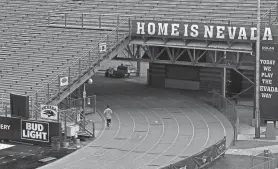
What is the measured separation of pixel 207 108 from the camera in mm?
55250

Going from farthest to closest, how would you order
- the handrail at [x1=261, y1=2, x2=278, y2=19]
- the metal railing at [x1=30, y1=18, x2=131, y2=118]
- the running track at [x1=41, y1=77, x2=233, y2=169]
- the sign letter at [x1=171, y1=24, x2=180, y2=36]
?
the handrail at [x1=261, y1=2, x2=278, y2=19] < the sign letter at [x1=171, y1=24, x2=180, y2=36] < the metal railing at [x1=30, y1=18, x2=131, y2=118] < the running track at [x1=41, y1=77, x2=233, y2=169]

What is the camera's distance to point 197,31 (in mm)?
52188

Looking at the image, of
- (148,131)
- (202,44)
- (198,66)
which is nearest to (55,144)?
(148,131)

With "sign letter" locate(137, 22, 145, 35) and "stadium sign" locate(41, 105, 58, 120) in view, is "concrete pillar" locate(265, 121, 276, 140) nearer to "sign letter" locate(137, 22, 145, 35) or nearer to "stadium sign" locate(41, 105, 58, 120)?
"stadium sign" locate(41, 105, 58, 120)

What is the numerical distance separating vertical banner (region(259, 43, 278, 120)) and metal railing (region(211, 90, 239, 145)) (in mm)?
1912

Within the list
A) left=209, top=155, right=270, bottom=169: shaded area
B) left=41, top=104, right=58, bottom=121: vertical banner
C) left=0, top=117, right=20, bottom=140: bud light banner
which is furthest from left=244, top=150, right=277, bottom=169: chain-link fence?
left=0, top=117, right=20, bottom=140: bud light banner

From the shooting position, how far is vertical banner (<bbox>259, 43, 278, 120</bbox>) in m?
48.7

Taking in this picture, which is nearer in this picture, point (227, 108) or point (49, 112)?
point (49, 112)

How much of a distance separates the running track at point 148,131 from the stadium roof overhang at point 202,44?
458 cm

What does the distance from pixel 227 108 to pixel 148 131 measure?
24.1 ft

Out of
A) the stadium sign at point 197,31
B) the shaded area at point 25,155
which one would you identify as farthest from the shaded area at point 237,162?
the stadium sign at point 197,31

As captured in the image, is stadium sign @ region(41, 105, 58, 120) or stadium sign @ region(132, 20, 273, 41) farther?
stadium sign @ region(132, 20, 273, 41)

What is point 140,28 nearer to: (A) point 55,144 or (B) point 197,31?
(B) point 197,31

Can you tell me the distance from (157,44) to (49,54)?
7.99 m
